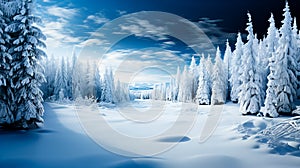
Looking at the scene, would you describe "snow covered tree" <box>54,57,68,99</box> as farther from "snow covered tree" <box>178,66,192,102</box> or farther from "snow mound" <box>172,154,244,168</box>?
"snow mound" <box>172,154,244,168</box>

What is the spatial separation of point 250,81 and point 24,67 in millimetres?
18052

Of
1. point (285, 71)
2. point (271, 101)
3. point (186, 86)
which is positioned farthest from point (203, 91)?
point (271, 101)

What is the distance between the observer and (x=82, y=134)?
1395 centimetres

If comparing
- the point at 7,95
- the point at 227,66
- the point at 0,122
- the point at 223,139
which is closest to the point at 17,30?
the point at 7,95

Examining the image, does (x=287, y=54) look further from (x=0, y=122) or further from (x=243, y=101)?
(x=0, y=122)

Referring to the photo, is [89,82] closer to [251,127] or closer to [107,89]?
[107,89]

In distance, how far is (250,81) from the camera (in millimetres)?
20172

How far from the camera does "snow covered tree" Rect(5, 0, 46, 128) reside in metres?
13.0

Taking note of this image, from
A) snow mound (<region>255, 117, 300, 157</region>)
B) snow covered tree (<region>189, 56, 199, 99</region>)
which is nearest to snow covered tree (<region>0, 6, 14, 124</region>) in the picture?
snow mound (<region>255, 117, 300, 157</region>)

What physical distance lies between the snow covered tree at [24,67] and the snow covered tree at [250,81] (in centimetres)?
1683

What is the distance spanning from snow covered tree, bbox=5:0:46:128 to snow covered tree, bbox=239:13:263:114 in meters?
16.8

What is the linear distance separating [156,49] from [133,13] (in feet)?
11.6

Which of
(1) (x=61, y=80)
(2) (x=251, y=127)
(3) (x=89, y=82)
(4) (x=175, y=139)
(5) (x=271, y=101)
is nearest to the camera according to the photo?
(4) (x=175, y=139)

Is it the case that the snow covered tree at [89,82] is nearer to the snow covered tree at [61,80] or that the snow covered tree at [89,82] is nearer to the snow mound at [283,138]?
the snow covered tree at [61,80]
